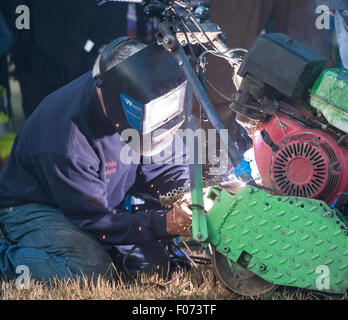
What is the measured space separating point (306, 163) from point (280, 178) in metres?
0.17

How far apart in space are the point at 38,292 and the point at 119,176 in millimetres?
936

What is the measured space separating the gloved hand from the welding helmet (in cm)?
43

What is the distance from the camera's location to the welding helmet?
3361mm

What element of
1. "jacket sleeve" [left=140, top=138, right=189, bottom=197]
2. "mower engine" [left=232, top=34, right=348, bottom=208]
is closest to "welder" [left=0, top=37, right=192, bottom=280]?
"jacket sleeve" [left=140, top=138, right=189, bottom=197]

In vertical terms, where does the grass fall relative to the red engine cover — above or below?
below

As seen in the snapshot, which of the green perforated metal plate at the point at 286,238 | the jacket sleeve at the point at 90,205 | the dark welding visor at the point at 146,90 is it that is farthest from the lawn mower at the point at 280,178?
the jacket sleeve at the point at 90,205

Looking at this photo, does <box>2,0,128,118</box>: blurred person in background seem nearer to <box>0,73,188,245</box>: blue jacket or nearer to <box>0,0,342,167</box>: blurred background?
<box>0,0,342,167</box>: blurred background

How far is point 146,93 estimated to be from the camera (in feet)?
11.0

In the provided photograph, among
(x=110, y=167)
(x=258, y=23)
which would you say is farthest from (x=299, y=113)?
(x=258, y=23)

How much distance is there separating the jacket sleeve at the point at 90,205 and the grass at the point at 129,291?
0.28 metres

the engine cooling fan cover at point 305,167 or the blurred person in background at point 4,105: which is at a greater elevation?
the engine cooling fan cover at point 305,167

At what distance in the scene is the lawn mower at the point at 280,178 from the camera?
9.73ft

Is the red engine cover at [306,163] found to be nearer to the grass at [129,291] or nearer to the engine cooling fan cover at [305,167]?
the engine cooling fan cover at [305,167]

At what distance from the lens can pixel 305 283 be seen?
2988mm
